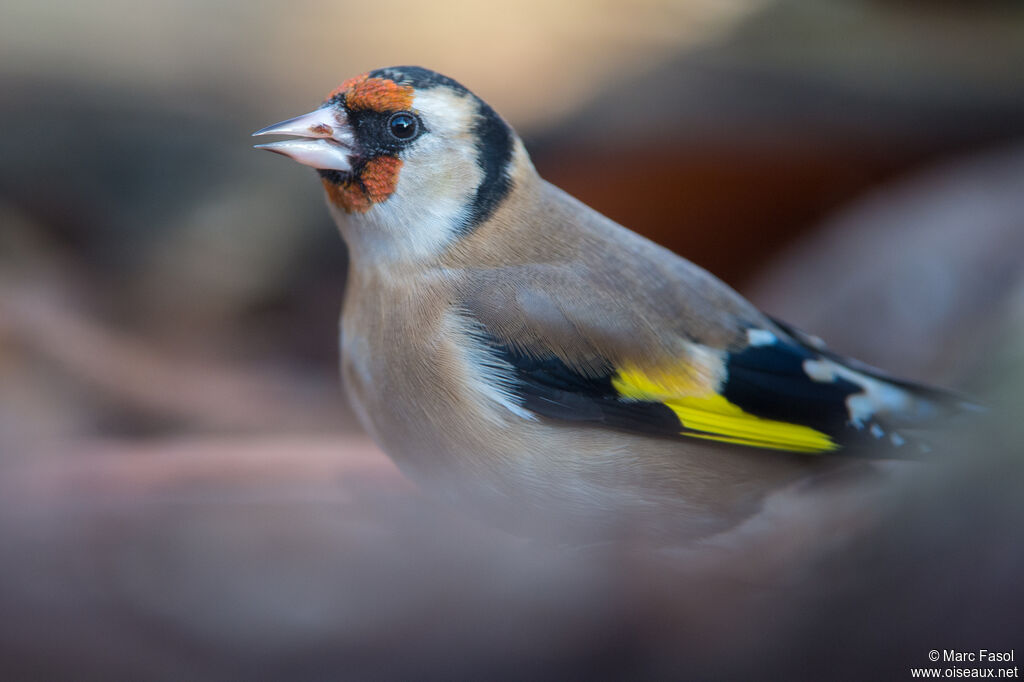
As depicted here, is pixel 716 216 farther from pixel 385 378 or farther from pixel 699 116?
pixel 385 378

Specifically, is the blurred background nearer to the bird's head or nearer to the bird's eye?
the bird's head

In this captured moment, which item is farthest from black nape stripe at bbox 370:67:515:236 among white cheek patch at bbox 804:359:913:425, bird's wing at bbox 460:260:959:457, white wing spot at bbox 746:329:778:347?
white cheek patch at bbox 804:359:913:425

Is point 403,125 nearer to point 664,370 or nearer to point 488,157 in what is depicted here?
point 488,157

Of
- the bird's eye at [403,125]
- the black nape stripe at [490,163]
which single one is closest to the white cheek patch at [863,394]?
the black nape stripe at [490,163]

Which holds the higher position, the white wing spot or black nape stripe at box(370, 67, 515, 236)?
black nape stripe at box(370, 67, 515, 236)

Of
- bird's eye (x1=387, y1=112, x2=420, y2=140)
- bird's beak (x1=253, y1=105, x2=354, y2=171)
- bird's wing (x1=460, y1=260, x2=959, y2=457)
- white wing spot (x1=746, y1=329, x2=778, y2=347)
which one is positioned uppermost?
bird's eye (x1=387, y1=112, x2=420, y2=140)

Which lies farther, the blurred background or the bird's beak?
the blurred background

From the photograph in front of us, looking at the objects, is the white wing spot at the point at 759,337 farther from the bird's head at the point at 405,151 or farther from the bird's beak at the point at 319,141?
the bird's beak at the point at 319,141

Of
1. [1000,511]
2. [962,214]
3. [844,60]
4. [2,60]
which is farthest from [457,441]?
[844,60]
